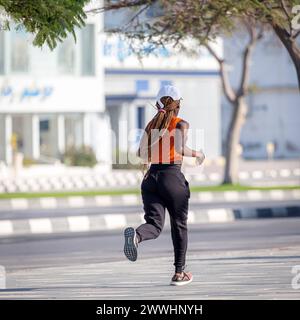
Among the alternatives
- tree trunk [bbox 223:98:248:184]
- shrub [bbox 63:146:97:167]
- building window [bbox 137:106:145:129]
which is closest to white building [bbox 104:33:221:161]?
building window [bbox 137:106:145:129]

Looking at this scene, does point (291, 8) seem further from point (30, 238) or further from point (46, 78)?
point (46, 78)

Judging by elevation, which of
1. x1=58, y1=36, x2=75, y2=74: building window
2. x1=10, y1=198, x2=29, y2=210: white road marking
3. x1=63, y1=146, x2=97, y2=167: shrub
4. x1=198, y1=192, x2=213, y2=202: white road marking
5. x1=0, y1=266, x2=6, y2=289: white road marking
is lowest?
x1=10, y1=198, x2=29, y2=210: white road marking

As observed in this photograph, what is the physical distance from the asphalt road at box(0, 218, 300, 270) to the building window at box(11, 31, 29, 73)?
93.5ft

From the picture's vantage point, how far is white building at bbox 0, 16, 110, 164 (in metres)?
50.3

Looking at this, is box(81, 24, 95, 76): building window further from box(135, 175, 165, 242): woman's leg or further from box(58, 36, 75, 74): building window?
box(135, 175, 165, 242): woman's leg

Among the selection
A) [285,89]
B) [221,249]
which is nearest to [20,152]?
[285,89]

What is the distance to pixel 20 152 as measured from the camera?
51656mm

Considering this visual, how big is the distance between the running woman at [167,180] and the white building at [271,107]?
63926mm

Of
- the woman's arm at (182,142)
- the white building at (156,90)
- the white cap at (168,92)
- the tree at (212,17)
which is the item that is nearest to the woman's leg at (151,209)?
the woman's arm at (182,142)

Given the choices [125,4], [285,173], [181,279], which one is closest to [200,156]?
[181,279]

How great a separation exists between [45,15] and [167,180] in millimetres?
2256
